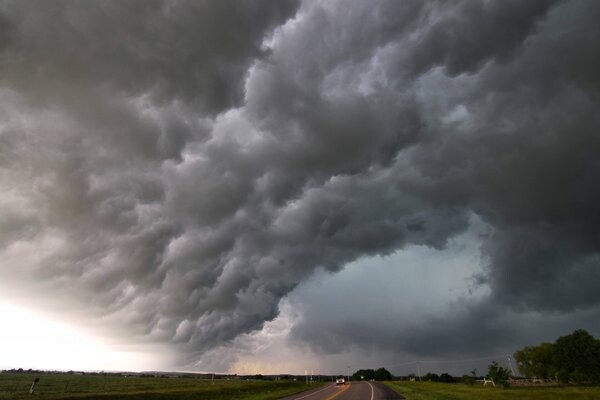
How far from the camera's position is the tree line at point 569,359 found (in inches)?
4085

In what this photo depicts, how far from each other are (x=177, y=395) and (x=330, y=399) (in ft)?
73.1

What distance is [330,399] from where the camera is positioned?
141 feet

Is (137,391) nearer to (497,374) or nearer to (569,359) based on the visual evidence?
(497,374)

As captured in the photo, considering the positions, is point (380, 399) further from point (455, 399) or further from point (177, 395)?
point (177, 395)

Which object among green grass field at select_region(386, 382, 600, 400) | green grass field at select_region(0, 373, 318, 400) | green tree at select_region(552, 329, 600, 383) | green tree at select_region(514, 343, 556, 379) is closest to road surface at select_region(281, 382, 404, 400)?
green grass field at select_region(386, 382, 600, 400)

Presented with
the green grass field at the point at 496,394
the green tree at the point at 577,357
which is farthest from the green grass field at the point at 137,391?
the green tree at the point at 577,357

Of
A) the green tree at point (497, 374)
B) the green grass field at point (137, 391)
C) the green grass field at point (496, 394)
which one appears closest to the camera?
the green grass field at point (137, 391)

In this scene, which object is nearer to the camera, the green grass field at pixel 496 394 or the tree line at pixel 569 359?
the green grass field at pixel 496 394

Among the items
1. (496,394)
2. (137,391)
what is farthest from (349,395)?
(137,391)

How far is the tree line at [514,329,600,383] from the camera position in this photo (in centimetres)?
10375

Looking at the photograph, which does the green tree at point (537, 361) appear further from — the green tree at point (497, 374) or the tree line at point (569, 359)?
the green tree at point (497, 374)

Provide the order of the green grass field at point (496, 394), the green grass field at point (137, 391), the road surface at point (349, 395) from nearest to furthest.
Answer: the green grass field at point (137, 391) < the road surface at point (349, 395) < the green grass field at point (496, 394)

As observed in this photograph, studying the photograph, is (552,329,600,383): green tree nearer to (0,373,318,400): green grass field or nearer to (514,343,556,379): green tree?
(514,343,556,379): green tree

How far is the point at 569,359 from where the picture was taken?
11188 cm
